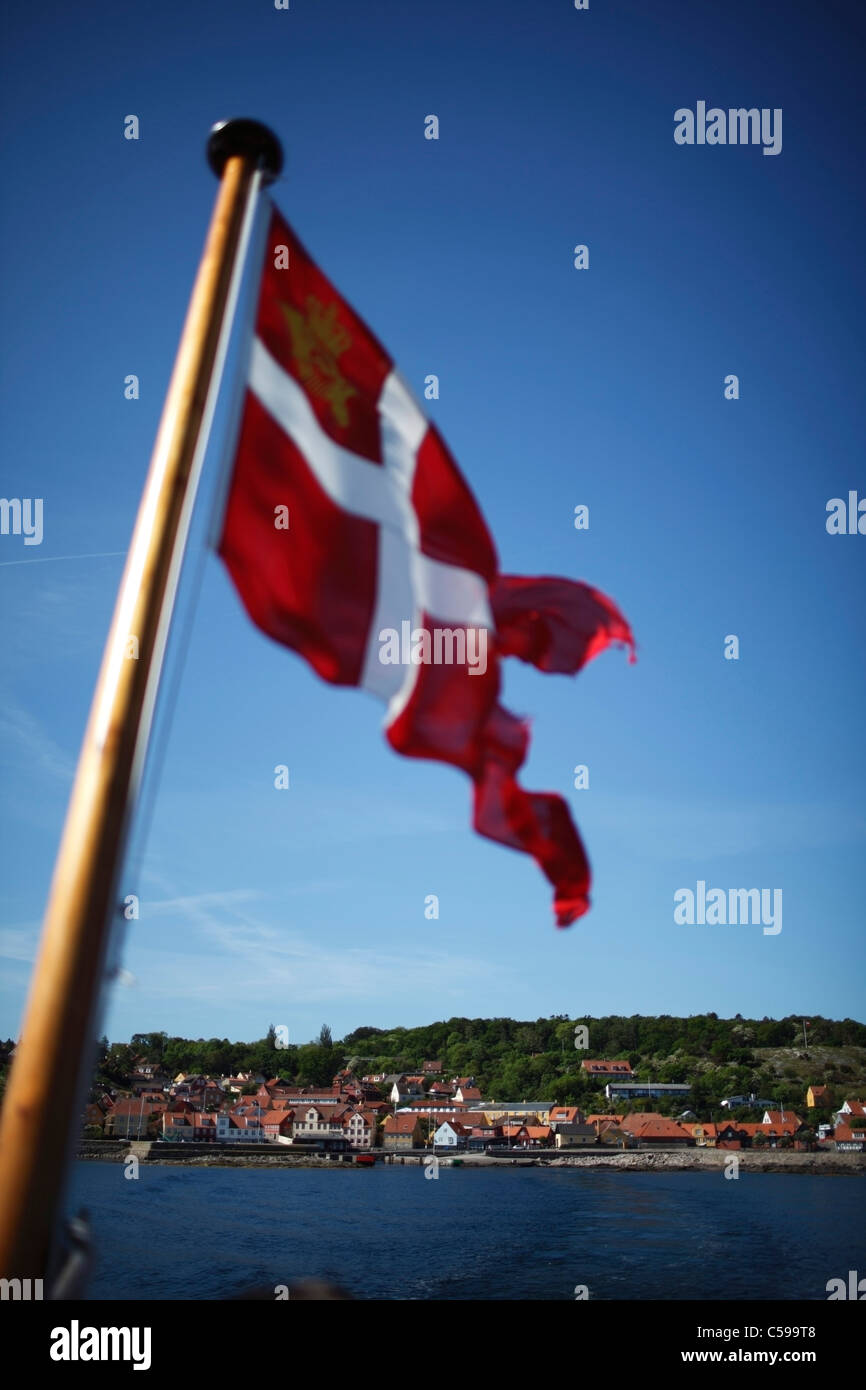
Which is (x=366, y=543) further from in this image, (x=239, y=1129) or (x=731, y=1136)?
(x=731, y=1136)

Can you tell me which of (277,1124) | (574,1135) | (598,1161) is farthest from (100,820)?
(574,1135)

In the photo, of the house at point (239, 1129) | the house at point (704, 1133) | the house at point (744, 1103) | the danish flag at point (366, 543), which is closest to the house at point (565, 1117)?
the house at point (704, 1133)

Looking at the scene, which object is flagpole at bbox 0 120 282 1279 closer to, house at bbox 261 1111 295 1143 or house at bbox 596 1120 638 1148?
house at bbox 261 1111 295 1143

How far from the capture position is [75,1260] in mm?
1649

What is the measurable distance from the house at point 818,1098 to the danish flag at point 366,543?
88391mm

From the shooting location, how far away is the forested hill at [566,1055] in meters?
88.2

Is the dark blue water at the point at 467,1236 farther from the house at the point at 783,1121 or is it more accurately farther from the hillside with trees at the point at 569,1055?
the hillside with trees at the point at 569,1055

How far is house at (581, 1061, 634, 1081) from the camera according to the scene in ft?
293

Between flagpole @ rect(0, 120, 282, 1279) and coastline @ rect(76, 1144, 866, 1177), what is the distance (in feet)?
209

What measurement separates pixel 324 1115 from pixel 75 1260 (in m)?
74.0

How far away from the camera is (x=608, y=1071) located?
90625 millimetres
